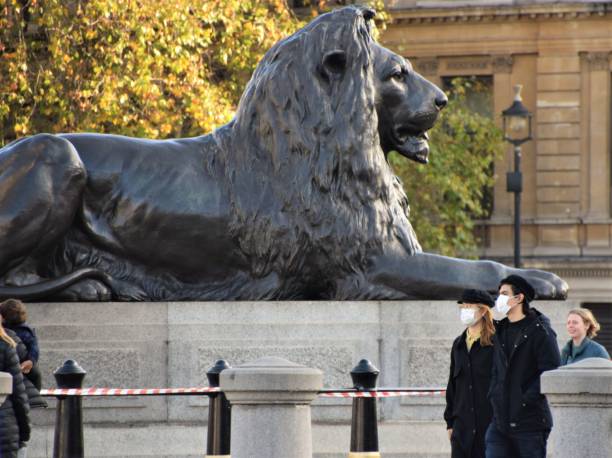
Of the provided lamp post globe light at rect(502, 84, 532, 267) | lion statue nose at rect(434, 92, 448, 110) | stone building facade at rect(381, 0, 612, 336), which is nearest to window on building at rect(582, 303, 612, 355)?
stone building facade at rect(381, 0, 612, 336)

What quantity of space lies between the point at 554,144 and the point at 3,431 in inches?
1497

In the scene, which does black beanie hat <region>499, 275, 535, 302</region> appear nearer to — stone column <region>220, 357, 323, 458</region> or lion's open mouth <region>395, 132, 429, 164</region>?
stone column <region>220, 357, 323, 458</region>

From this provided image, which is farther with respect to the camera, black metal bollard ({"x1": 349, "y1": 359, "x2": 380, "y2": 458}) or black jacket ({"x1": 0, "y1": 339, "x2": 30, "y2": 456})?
black metal bollard ({"x1": 349, "y1": 359, "x2": 380, "y2": 458})

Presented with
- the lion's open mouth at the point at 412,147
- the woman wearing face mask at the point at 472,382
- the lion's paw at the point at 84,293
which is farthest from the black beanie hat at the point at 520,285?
the lion's paw at the point at 84,293

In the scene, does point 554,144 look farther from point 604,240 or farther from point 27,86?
point 27,86

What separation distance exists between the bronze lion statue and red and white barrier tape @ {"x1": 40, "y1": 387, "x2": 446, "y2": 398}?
31.4 inches

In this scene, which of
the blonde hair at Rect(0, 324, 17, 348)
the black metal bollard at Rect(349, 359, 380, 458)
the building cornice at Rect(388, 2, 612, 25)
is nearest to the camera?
the blonde hair at Rect(0, 324, 17, 348)

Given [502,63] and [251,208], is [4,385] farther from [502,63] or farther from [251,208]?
[502,63]

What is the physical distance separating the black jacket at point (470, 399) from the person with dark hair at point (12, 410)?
2502mm

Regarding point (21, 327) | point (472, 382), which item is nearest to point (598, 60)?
point (21, 327)

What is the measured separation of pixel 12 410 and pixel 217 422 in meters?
1.65

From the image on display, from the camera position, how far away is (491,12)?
4903cm

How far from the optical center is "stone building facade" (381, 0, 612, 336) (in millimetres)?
48312

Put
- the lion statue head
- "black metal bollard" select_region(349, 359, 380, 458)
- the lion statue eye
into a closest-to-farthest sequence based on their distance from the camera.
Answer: "black metal bollard" select_region(349, 359, 380, 458), the lion statue head, the lion statue eye
